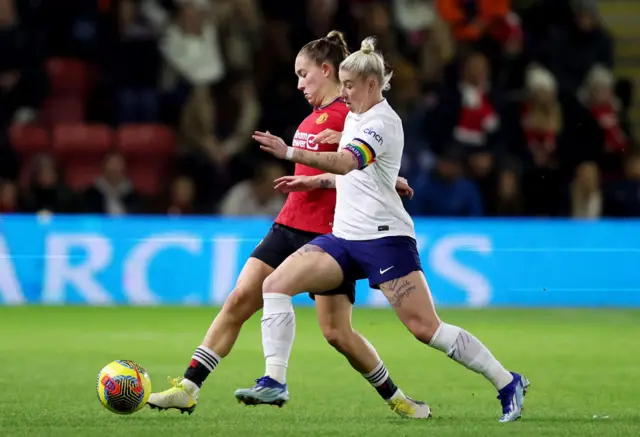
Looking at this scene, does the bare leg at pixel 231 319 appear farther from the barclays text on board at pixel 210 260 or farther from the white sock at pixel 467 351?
the barclays text on board at pixel 210 260

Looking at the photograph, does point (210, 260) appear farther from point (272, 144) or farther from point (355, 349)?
point (272, 144)

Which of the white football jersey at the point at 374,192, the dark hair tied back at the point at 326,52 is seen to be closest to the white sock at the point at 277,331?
the white football jersey at the point at 374,192

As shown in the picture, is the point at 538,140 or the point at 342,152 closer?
the point at 342,152

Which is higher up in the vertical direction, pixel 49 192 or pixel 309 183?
pixel 309 183

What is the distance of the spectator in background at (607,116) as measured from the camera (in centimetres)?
1817

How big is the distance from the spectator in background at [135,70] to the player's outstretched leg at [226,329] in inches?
401

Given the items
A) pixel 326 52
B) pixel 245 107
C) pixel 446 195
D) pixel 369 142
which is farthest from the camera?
pixel 245 107

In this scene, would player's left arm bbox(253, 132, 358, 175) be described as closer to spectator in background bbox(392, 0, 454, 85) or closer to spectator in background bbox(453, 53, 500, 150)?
spectator in background bbox(453, 53, 500, 150)

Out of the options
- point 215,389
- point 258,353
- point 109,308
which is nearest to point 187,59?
point 109,308

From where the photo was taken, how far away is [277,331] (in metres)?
7.52

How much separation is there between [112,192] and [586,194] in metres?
5.58

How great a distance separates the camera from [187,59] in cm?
1795

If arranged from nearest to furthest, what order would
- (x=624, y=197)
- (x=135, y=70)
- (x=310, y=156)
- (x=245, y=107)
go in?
(x=310, y=156) → (x=624, y=197) → (x=245, y=107) → (x=135, y=70)

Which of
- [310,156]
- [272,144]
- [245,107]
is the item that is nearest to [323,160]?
[310,156]
